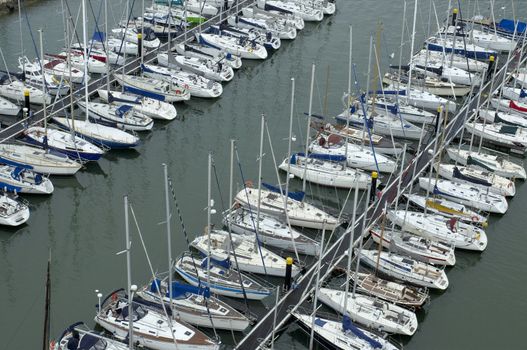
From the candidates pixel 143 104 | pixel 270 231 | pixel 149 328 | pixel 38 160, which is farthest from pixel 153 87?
pixel 149 328

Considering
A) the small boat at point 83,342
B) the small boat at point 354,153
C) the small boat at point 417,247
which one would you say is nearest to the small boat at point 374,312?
the small boat at point 417,247

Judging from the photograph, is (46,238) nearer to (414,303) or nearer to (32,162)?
(32,162)

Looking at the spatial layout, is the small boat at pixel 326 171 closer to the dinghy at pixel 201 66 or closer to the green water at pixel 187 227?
the green water at pixel 187 227

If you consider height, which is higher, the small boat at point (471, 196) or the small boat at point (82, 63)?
the small boat at point (82, 63)

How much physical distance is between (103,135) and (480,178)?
30.7 metres

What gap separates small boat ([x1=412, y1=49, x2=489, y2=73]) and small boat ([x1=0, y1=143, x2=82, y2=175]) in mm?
37026

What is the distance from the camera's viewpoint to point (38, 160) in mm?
67875

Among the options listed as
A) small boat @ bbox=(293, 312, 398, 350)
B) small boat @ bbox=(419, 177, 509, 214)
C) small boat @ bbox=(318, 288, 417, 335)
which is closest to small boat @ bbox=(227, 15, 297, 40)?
small boat @ bbox=(419, 177, 509, 214)

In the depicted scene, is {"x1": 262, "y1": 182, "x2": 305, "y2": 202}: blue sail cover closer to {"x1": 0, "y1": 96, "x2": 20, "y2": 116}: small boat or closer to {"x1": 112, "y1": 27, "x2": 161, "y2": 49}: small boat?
{"x1": 0, "y1": 96, "x2": 20, "y2": 116}: small boat

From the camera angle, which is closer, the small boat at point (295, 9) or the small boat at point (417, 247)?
the small boat at point (417, 247)

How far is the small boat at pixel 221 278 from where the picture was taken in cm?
5450

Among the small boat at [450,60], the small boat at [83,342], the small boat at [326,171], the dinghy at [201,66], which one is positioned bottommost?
the small boat at [83,342]

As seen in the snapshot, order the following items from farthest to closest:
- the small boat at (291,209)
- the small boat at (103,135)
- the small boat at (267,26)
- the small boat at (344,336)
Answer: the small boat at (267,26) → the small boat at (103,135) → the small boat at (291,209) → the small boat at (344,336)

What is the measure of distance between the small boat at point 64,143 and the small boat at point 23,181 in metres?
3.91
